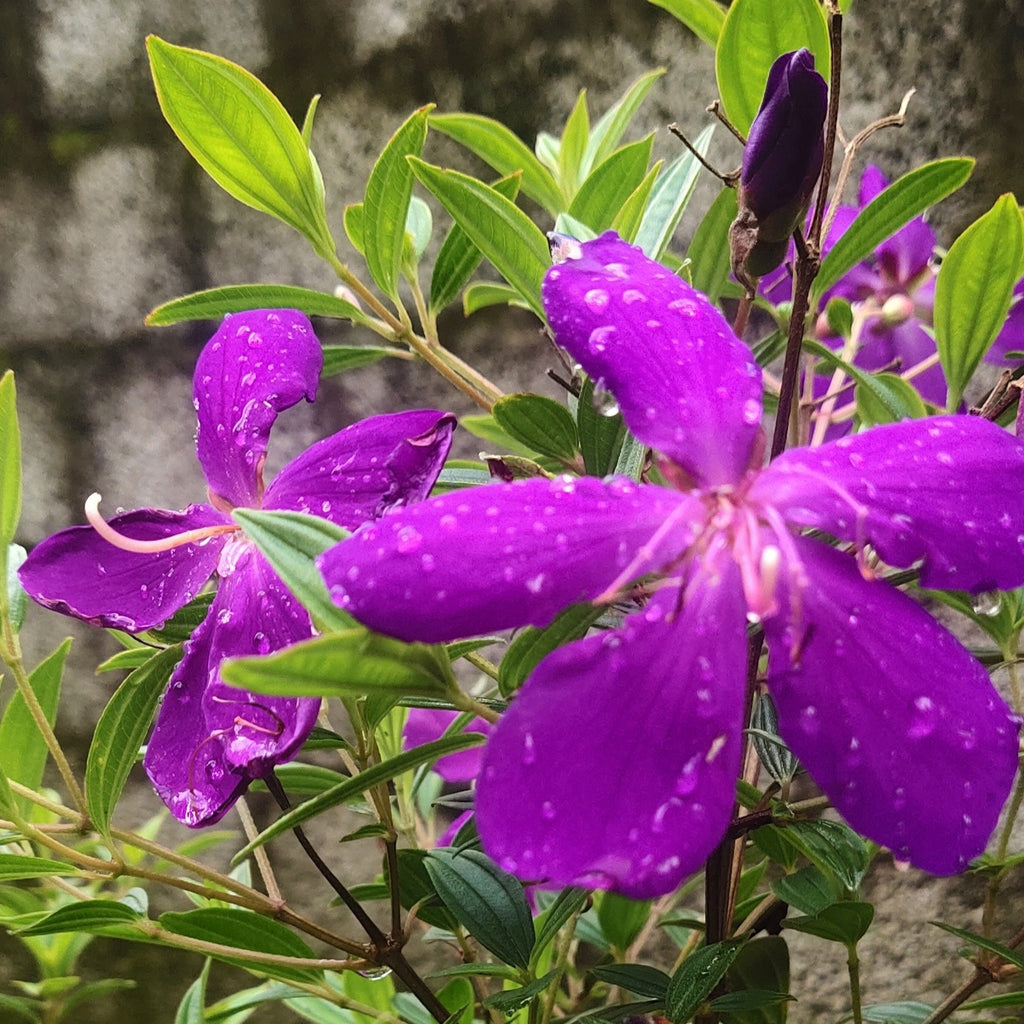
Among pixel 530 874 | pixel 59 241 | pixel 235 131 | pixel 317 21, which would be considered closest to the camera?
pixel 530 874

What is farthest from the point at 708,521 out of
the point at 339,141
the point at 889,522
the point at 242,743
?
the point at 339,141

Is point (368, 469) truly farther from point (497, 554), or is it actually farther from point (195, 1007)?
point (195, 1007)

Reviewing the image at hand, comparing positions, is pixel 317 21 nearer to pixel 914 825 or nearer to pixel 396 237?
pixel 396 237

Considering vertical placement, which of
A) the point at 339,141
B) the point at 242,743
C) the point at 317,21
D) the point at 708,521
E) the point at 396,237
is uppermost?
the point at 317,21

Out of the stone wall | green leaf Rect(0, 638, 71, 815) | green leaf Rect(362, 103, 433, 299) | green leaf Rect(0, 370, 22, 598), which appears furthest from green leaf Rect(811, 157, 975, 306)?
the stone wall

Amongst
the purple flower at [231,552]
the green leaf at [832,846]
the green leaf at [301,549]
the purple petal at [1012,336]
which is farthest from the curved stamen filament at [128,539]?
the purple petal at [1012,336]

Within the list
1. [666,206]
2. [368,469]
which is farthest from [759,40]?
[368,469]

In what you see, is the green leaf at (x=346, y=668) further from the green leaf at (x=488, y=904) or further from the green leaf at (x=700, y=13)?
the green leaf at (x=700, y=13)
